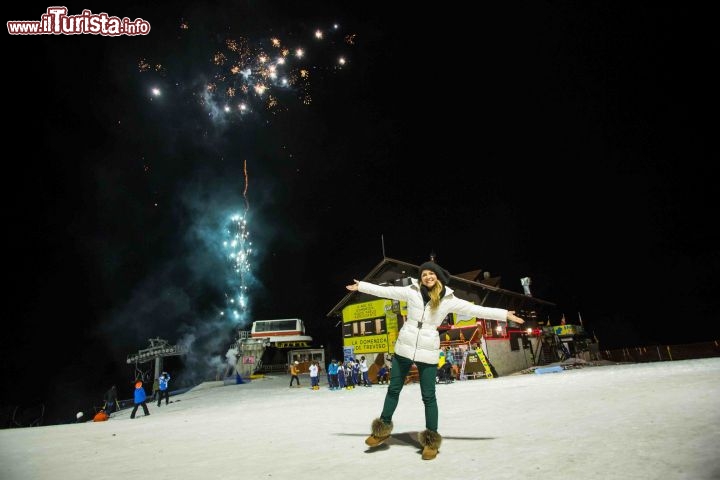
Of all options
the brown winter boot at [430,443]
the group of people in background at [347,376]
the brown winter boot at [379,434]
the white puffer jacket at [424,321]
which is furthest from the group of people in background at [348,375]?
the brown winter boot at [430,443]

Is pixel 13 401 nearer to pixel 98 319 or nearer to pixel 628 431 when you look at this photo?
pixel 98 319

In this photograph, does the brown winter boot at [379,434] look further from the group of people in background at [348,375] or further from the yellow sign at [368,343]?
the yellow sign at [368,343]

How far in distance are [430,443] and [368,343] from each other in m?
24.6

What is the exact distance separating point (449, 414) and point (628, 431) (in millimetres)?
3100

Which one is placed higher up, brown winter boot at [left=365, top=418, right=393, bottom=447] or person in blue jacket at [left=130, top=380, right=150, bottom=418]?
brown winter boot at [left=365, top=418, right=393, bottom=447]

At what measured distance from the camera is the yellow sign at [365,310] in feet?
88.1

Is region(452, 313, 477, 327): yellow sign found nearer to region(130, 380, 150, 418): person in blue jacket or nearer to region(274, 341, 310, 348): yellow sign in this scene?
region(130, 380, 150, 418): person in blue jacket

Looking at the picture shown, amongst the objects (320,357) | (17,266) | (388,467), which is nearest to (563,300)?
(320,357)

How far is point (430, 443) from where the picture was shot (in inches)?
137

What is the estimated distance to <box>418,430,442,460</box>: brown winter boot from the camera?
A: 331 cm

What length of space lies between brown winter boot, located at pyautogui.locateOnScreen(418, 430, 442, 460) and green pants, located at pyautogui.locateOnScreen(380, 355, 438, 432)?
9cm

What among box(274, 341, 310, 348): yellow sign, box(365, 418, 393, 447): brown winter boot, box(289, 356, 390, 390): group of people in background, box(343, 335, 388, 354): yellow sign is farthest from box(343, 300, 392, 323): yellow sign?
box(365, 418, 393, 447): brown winter boot

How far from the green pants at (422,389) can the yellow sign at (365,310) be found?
72.8 feet

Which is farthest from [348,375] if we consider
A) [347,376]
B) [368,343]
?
[368,343]
